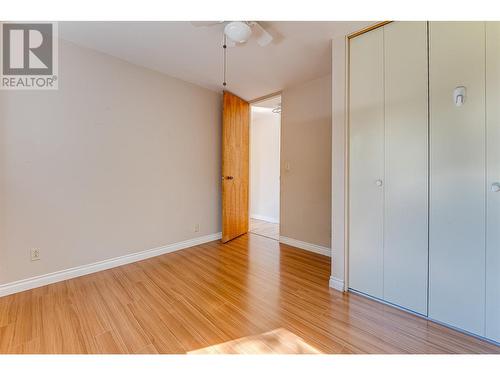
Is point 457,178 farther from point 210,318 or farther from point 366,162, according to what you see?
point 210,318

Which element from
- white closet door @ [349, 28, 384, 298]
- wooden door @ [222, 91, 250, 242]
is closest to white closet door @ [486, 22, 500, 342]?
white closet door @ [349, 28, 384, 298]

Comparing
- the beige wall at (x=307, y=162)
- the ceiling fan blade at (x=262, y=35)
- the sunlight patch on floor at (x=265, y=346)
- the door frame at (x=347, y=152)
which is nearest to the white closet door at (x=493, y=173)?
the door frame at (x=347, y=152)

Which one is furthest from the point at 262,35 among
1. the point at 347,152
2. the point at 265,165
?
the point at 265,165

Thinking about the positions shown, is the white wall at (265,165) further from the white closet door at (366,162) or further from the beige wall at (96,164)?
the white closet door at (366,162)

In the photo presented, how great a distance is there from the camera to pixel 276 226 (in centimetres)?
448

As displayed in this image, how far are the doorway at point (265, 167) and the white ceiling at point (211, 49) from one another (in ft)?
6.23

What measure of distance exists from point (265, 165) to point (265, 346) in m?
4.05

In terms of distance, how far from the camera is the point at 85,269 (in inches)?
89.4

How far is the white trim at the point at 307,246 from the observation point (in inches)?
114

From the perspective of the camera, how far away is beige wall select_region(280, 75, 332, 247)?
9.44ft

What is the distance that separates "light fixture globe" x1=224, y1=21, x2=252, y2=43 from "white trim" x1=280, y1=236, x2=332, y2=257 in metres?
2.54

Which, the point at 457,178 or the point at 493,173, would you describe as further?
the point at 457,178
